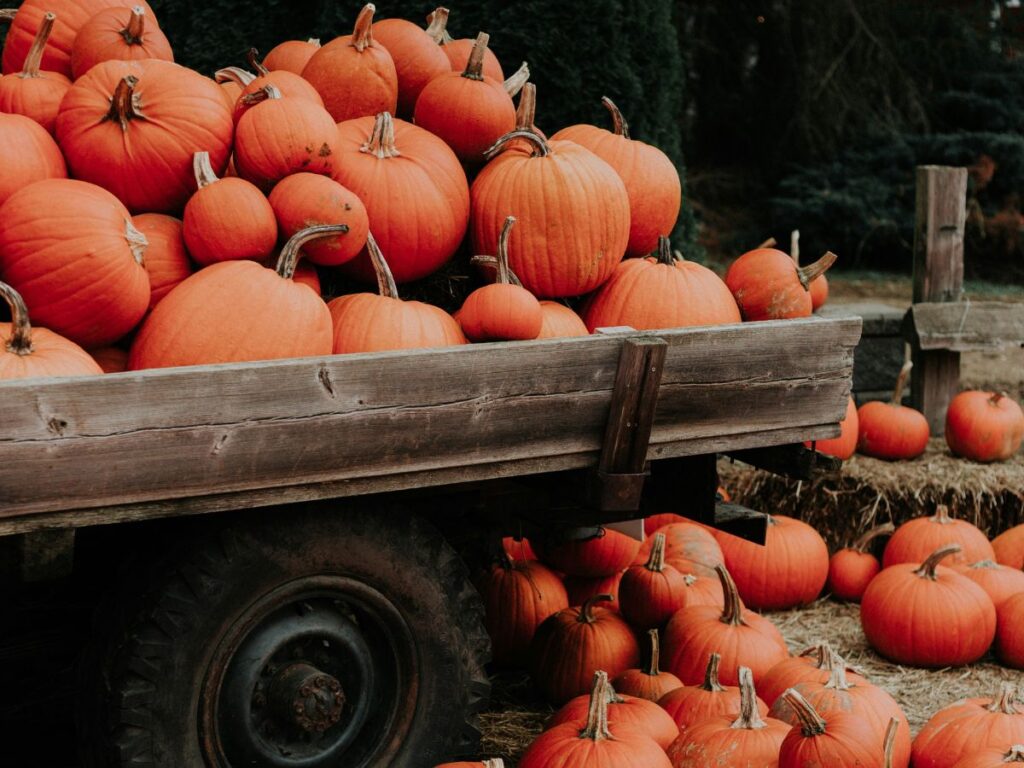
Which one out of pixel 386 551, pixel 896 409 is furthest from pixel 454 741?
pixel 896 409

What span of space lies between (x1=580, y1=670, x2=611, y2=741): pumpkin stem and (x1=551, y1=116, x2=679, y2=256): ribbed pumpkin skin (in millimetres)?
1209

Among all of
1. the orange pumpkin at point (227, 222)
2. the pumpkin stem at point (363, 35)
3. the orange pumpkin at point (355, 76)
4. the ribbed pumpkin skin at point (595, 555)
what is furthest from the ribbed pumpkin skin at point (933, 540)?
the orange pumpkin at point (227, 222)

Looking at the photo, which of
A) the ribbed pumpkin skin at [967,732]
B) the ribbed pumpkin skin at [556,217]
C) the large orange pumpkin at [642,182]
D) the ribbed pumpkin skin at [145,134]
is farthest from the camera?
the large orange pumpkin at [642,182]

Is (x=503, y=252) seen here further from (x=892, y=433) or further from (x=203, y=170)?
(x=892, y=433)

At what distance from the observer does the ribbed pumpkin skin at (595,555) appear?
3.51 m

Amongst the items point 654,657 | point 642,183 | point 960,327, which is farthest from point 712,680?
point 960,327

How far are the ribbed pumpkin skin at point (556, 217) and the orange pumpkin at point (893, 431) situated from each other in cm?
228

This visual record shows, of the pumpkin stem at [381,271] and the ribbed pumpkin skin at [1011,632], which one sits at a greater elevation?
the pumpkin stem at [381,271]

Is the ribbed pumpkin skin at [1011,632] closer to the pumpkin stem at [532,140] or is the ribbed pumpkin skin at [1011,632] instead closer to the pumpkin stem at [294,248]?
the pumpkin stem at [532,140]


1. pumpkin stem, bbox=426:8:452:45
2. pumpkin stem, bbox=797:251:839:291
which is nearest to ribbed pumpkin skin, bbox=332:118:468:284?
pumpkin stem, bbox=426:8:452:45

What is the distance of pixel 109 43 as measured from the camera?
279cm

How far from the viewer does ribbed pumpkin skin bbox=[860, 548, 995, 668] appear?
3570 millimetres

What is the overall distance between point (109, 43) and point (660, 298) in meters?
1.41

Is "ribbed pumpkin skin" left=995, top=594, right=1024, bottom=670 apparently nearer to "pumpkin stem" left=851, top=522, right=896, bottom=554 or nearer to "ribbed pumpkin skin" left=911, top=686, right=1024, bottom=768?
"pumpkin stem" left=851, top=522, right=896, bottom=554
